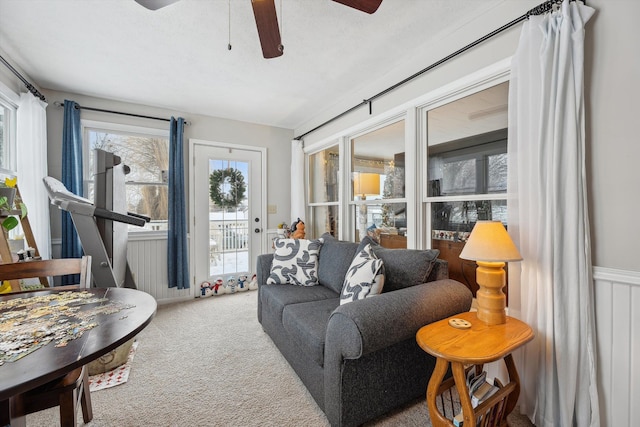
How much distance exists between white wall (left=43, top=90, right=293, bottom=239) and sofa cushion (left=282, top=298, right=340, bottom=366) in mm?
2440

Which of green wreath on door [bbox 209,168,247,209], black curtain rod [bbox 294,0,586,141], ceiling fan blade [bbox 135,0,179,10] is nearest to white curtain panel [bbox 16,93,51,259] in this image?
green wreath on door [bbox 209,168,247,209]

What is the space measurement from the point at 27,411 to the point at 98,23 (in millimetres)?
2357

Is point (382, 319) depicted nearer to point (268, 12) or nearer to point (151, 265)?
point (268, 12)

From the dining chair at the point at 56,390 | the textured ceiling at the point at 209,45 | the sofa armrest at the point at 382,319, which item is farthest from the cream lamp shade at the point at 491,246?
the dining chair at the point at 56,390

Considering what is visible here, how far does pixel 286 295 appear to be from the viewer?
7.24 feet

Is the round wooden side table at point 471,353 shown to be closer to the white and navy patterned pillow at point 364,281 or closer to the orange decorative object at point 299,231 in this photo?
the white and navy patterned pillow at point 364,281

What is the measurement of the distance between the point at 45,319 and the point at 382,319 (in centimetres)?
142

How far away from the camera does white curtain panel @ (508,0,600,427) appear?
4.43ft

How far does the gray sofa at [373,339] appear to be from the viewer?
1.36 m

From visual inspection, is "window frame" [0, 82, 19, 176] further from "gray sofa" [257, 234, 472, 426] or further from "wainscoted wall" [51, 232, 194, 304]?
"gray sofa" [257, 234, 472, 426]

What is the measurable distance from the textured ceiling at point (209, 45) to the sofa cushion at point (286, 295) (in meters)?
2.04

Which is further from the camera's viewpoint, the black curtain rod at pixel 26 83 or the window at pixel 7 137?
the window at pixel 7 137

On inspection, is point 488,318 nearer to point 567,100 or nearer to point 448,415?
point 448,415

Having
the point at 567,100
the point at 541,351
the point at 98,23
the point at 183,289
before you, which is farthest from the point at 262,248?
the point at 567,100
